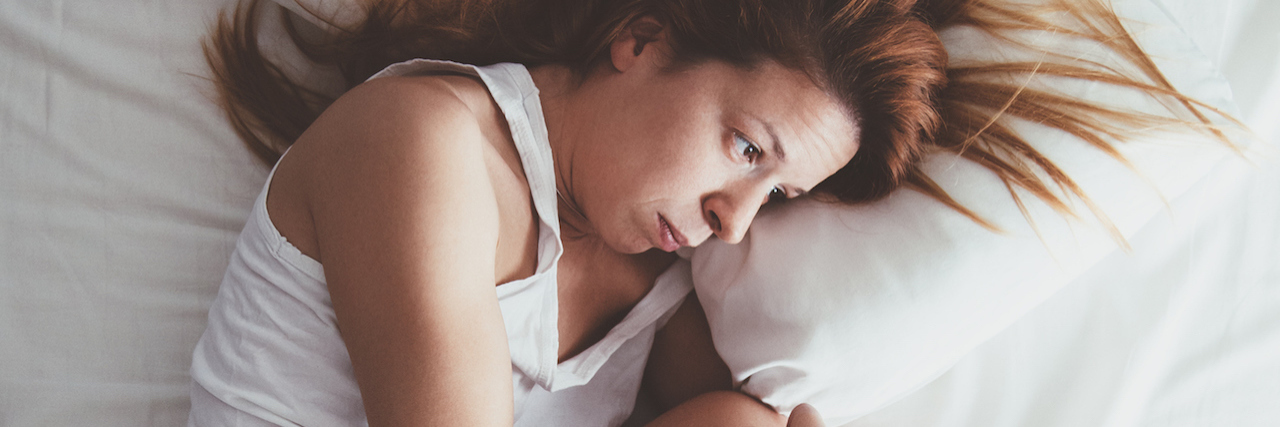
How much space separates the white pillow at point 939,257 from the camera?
2.64 ft

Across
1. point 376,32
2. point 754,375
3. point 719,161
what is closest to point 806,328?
point 754,375

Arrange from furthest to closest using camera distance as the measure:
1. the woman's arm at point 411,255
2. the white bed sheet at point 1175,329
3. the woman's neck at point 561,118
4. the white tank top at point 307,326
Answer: the white bed sheet at point 1175,329, the woman's neck at point 561,118, the white tank top at point 307,326, the woman's arm at point 411,255

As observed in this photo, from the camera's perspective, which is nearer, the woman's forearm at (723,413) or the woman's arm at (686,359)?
the woman's forearm at (723,413)

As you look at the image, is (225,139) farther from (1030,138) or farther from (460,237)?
(1030,138)

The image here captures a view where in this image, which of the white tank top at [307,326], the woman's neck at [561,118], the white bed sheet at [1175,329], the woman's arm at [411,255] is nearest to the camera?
the woman's arm at [411,255]

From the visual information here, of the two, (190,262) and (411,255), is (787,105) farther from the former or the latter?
(190,262)

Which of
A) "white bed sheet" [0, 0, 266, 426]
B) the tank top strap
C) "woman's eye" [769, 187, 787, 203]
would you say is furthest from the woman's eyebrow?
"white bed sheet" [0, 0, 266, 426]

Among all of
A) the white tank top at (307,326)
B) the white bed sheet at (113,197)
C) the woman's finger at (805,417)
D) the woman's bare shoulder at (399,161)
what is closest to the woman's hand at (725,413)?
the woman's finger at (805,417)

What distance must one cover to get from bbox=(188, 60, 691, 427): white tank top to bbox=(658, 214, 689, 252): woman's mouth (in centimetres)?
11

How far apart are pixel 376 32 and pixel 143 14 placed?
0.29 meters

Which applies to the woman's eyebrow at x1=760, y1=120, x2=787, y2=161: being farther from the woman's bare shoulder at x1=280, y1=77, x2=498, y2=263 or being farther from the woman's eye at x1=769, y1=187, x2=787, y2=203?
the woman's bare shoulder at x1=280, y1=77, x2=498, y2=263

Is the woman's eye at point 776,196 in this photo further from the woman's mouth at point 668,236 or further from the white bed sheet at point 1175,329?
the white bed sheet at point 1175,329

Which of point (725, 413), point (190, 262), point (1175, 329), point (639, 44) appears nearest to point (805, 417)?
point (725, 413)

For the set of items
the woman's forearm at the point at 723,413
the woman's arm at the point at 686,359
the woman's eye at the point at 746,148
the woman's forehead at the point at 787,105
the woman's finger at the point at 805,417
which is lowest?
the woman's arm at the point at 686,359
